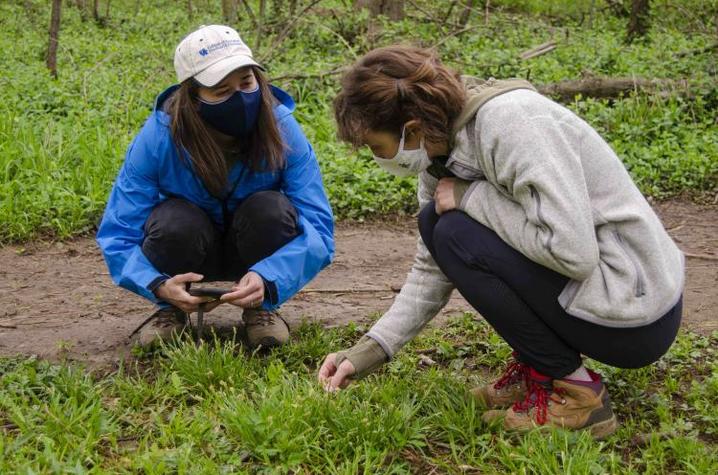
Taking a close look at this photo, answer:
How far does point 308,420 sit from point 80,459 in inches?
25.1

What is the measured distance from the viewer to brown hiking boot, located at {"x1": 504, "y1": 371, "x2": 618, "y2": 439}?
251 cm

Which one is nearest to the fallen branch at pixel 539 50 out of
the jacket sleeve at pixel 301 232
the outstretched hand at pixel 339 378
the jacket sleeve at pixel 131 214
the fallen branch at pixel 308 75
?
the fallen branch at pixel 308 75

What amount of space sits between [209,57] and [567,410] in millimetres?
1666

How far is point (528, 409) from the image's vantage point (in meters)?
2.57

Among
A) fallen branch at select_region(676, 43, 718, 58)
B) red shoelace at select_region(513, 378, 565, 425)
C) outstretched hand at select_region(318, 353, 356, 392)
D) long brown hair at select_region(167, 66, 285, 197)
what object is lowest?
fallen branch at select_region(676, 43, 718, 58)

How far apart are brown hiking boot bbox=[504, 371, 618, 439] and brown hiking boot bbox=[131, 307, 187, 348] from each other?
1.39m

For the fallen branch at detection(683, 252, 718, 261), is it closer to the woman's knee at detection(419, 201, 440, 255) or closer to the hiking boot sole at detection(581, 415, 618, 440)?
the hiking boot sole at detection(581, 415, 618, 440)

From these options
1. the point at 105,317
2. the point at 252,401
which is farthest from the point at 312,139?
the point at 252,401

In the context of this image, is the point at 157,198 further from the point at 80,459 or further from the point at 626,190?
the point at 626,190

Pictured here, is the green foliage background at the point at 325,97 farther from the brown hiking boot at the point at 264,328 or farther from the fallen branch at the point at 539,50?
the brown hiking boot at the point at 264,328

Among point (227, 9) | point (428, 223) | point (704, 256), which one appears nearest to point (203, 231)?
point (428, 223)

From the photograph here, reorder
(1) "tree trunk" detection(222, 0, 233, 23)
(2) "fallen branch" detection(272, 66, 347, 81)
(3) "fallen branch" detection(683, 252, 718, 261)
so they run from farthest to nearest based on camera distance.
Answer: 1. (1) "tree trunk" detection(222, 0, 233, 23)
2. (2) "fallen branch" detection(272, 66, 347, 81)
3. (3) "fallen branch" detection(683, 252, 718, 261)

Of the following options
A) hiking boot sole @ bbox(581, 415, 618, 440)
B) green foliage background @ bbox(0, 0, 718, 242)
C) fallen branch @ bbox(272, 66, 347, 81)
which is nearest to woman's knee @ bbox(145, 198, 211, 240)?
green foliage background @ bbox(0, 0, 718, 242)

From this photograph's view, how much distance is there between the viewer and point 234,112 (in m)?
3.06
